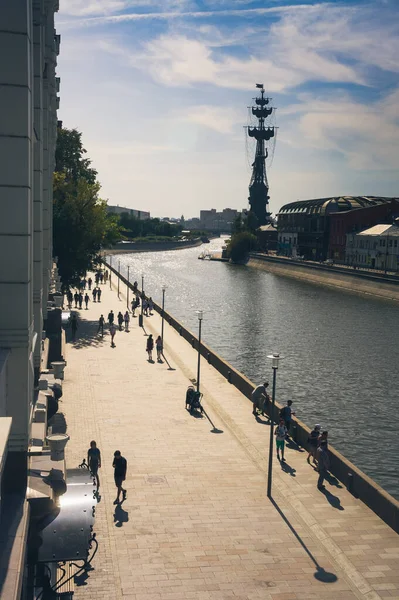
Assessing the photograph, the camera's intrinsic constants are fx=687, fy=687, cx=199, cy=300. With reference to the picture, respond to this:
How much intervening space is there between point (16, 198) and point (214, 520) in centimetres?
898

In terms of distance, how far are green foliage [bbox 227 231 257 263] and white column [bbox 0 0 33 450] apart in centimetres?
14283

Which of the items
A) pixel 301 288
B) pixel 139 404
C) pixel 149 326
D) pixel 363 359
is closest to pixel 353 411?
pixel 139 404

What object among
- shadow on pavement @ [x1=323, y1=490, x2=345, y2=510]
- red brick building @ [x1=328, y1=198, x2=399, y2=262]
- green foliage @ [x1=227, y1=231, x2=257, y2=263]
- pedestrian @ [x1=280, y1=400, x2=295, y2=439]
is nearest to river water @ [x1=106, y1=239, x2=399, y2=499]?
pedestrian @ [x1=280, y1=400, x2=295, y2=439]

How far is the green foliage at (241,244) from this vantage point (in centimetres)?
15424

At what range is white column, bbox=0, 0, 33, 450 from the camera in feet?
37.2

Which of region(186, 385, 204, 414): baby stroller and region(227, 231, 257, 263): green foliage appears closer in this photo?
region(186, 385, 204, 414): baby stroller

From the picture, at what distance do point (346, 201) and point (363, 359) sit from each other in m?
90.9

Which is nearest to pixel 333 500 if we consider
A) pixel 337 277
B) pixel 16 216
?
pixel 16 216

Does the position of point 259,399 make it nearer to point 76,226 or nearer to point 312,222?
point 76,226

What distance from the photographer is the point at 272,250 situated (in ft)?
560

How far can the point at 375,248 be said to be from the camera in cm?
10669

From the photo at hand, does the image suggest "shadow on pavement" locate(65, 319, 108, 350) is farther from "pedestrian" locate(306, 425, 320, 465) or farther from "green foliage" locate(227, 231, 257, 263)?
"green foliage" locate(227, 231, 257, 263)

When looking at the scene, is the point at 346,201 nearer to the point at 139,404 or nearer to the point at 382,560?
the point at 139,404

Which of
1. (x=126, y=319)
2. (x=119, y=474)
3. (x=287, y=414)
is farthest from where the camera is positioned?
(x=126, y=319)
